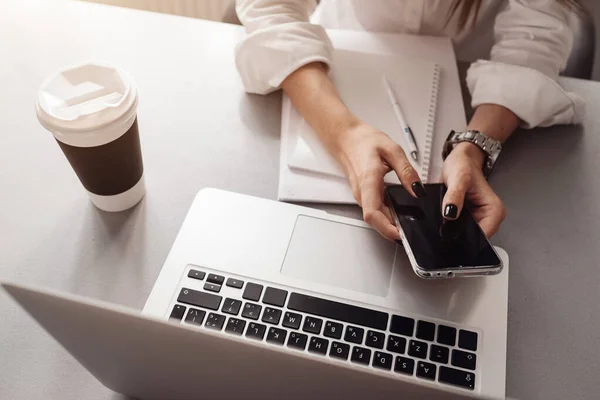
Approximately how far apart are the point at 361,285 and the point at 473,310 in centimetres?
12

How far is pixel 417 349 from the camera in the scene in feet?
1.74

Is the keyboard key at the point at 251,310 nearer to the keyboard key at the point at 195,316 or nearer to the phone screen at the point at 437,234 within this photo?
the keyboard key at the point at 195,316

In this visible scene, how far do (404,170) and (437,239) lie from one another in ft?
0.33

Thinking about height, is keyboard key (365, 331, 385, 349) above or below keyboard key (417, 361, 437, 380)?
above

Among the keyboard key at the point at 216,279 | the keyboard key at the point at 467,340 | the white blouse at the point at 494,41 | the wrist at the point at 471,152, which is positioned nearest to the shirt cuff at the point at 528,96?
the white blouse at the point at 494,41

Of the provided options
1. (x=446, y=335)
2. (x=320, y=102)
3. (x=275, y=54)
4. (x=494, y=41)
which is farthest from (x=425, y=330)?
(x=494, y=41)

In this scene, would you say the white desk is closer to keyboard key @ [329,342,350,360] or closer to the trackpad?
the trackpad

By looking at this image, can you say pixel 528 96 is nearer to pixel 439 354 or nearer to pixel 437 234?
pixel 437 234

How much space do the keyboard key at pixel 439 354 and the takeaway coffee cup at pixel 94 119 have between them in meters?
0.38

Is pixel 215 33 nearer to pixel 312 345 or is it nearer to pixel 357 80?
pixel 357 80

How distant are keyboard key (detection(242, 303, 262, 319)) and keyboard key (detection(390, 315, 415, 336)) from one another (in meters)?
0.14

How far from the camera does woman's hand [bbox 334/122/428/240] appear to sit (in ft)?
1.96

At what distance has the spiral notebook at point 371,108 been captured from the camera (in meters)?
0.69

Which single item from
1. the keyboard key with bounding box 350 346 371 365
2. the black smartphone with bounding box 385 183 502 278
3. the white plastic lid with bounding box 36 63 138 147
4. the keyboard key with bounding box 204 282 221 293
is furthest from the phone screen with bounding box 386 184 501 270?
the white plastic lid with bounding box 36 63 138 147
